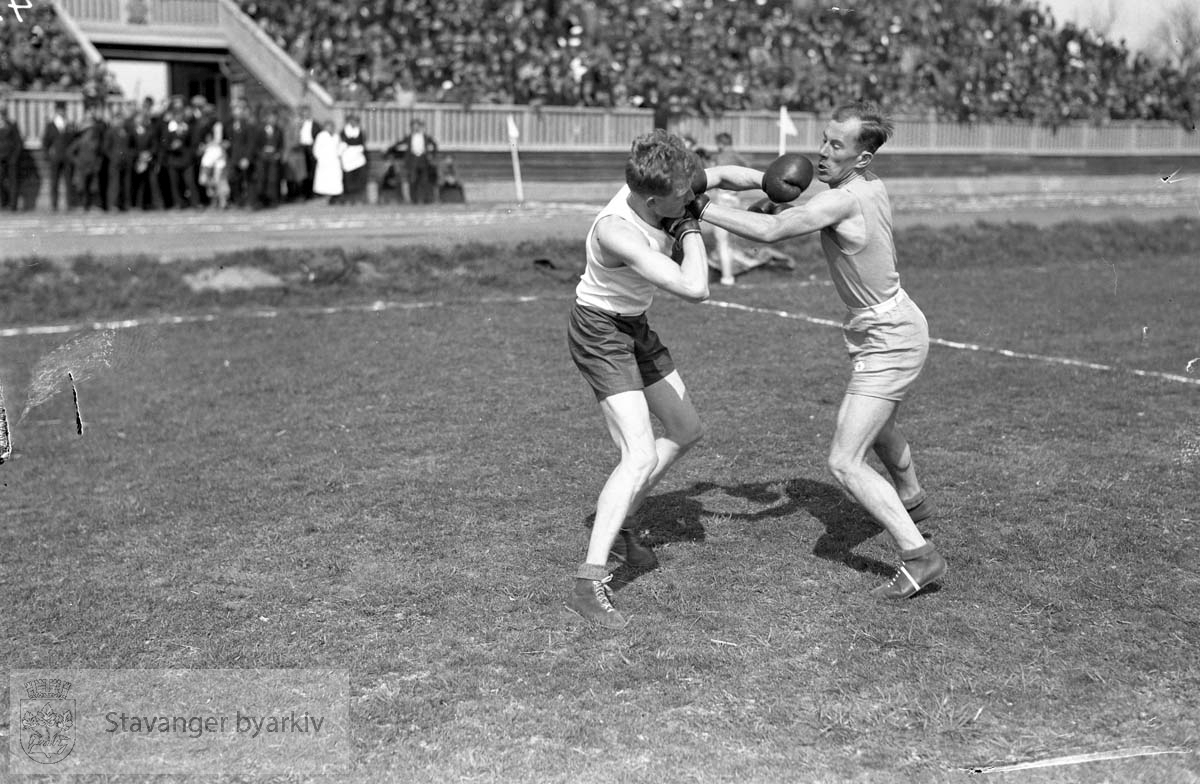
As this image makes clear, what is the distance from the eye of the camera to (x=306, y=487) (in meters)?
7.76

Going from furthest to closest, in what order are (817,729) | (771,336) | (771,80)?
1. (771,80)
2. (771,336)
3. (817,729)

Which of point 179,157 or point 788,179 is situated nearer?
point 788,179

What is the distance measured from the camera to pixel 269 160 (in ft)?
82.0

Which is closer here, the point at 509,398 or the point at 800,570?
the point at 800,570

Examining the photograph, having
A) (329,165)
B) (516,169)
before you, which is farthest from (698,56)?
(329,165)

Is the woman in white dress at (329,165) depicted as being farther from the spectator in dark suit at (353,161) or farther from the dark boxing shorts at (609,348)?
the dark boxing shorts at (609,348)

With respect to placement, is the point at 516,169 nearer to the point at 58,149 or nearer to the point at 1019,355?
the point at 58,149

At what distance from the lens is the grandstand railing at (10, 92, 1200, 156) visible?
27.2 meters

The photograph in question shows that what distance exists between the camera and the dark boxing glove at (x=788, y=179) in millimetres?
5691

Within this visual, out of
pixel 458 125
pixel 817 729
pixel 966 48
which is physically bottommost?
pixel 817 729

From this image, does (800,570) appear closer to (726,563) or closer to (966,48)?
(726,563)

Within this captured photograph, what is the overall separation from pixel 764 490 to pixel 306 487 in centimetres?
266

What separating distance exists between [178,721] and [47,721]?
0.46m

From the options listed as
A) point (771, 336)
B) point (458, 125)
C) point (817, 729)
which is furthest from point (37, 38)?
point (817, 729)
